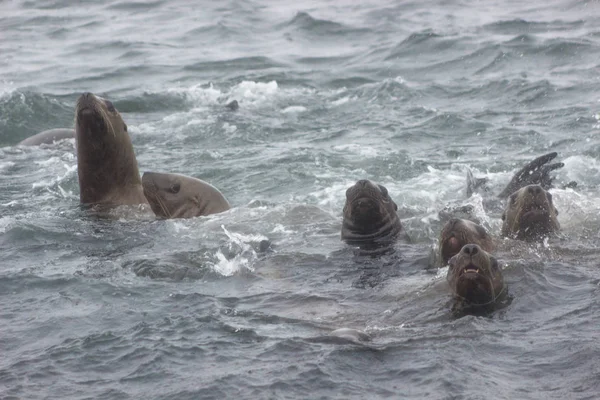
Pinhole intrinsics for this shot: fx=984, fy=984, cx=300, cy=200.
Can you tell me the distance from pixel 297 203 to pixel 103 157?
7.02ft

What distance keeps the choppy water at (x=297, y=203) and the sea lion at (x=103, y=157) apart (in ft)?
1.16

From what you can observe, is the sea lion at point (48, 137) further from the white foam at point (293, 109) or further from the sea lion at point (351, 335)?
the sea lion at point (351, 335)

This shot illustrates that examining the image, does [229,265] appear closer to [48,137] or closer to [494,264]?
[494,264]

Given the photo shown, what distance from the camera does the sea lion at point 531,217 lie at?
326 inches

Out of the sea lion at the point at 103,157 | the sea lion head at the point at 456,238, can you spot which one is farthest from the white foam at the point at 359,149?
the sea lion head at the point at 456,238

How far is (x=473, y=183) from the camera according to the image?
10.6 m

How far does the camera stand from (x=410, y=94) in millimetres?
16281

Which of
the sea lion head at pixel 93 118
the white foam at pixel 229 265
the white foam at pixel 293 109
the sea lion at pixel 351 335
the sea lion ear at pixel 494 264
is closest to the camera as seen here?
the sea lion at pixel 351 335

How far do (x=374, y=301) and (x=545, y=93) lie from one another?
30.8ft

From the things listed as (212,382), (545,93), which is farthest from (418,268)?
(545,93)

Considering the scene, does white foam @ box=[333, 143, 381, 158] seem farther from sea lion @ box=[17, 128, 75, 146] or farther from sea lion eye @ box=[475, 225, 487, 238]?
sea lion eye @ box=[475, 225, 487, 238]

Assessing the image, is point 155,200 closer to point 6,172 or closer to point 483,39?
point 6,172

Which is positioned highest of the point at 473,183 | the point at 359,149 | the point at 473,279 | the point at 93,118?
the point at 93,118

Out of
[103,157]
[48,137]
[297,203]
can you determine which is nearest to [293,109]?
[48,137]
